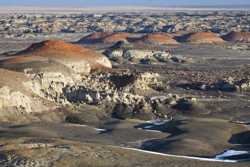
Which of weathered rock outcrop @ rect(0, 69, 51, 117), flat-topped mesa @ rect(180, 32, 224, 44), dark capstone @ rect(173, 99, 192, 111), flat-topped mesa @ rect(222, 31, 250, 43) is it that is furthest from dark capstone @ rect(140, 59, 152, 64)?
flat-topped mesa @ rect(222, 31, 250, 43)

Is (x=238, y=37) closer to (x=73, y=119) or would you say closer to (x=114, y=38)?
(x=114, y=38)

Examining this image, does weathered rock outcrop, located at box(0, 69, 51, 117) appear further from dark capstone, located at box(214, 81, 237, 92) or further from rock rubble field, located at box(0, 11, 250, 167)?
dark capstone, located at box(214, 81, 237, 92)

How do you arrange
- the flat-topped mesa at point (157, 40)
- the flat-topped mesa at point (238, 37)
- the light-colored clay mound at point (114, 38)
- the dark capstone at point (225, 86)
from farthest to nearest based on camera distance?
1. the flat-topped mesa at point (238, 37)
2. the light-colored clay mound at point (114, 38)
3. the flat-topped mesa at point (157, 40)
4. the dark capstone at point (225, 86)

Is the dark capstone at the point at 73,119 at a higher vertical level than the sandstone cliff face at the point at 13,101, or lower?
lower

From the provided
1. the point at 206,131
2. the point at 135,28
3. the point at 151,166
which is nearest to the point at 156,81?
the point at 206,131

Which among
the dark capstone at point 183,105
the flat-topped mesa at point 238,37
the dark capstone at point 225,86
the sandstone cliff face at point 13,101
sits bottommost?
the flat-topped mesa at point 238,37

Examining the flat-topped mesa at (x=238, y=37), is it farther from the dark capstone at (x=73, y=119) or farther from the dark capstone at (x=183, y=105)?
the dark capstone at (x=73, y=119)

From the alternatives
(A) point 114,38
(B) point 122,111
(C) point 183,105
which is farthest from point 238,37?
(B) point 122,111

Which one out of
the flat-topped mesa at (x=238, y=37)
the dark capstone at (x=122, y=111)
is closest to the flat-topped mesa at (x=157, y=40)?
the flat-topped mesa at (x=238, y=37)

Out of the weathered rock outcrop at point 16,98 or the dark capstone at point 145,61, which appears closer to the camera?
the weathered rock outcrop at point 16,98
